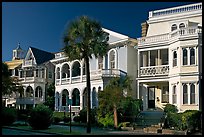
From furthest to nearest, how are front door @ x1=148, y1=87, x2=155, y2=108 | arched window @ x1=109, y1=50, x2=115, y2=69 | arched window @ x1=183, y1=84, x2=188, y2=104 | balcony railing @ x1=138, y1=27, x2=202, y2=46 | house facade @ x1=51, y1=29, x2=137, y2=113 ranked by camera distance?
arched window @ x1=109, y1=50, x2=115, y2=69 < house facade @ x1=51, y1=29, x2=137, y2=113 < front door @ x1=148, y1=87, x2=155, y2=108 < balcony railing @ x1=138, y1=27, x2=202, y2=46 < arched window @ x1=183, y1=84, x2=188, y2=104

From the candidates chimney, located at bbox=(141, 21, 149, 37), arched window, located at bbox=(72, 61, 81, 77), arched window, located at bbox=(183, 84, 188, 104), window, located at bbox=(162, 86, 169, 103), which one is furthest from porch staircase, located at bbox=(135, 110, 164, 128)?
arched window, located at bbox=(72, 61, 81, 77)

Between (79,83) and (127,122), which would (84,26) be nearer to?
(127,122)

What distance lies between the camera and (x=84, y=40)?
30.6m

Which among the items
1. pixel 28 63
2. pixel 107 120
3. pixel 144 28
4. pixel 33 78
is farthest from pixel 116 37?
pixel 28 63

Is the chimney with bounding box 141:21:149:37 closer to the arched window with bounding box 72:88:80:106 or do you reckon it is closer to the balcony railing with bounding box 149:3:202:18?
the balcony railing with bounding box 149:3:202:18

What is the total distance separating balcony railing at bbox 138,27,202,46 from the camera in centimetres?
3619

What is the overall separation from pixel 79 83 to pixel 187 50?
18.6 metres

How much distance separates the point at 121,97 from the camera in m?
36.4

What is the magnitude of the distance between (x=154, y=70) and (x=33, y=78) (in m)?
27.5

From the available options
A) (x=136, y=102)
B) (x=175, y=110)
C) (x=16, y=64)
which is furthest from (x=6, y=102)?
(x=175, y=110)

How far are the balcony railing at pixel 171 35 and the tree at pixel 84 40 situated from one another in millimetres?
9691

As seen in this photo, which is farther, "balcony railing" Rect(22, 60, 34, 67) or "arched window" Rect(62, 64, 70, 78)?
"balcony railing" Rect(22, 60, 34, 67)

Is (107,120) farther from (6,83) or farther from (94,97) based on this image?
(6,83)

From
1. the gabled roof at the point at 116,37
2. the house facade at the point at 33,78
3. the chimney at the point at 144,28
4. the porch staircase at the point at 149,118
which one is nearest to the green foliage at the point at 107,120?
the porch staircase at the point at 149,118
